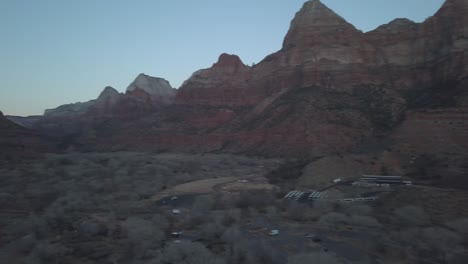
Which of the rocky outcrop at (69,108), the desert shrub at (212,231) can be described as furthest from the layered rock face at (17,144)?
the rocky outcrop at (69,108)

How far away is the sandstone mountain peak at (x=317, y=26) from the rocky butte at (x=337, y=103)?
198 mm

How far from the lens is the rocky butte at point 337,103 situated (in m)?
38.0

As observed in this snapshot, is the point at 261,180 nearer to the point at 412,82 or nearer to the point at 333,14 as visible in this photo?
the point at 412,82

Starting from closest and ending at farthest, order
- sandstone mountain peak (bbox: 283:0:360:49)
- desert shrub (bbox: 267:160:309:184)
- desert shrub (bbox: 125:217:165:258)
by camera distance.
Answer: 1. desert shrub (bbox: 125:217:165:258)
2. desert shrub (bbox: 267:160:309:184)
3. sandstone mountain peak (bbox: 283:0:360:49)

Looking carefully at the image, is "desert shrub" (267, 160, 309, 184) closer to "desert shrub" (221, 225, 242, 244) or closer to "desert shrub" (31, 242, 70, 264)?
"desert shrub" (221, 225, 242, 244)

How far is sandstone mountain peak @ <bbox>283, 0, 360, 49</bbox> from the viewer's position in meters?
70.4

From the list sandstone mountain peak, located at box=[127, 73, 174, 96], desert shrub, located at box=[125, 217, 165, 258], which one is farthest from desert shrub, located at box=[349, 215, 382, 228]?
sandstone mountain peak, located at box=[127, 73, 174, 96]

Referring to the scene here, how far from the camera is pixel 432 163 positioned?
106ft

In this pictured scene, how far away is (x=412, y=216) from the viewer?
1983cm

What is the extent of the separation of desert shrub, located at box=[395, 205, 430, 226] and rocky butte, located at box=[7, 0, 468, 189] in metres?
7.15

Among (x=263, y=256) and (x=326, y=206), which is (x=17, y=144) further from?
(x=263, y=256)

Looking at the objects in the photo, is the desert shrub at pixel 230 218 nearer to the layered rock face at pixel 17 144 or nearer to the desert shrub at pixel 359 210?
the desert shrub at pixel 359 210

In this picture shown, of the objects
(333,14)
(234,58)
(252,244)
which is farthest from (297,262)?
(234,58)

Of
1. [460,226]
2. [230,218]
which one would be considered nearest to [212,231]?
[230,218]
